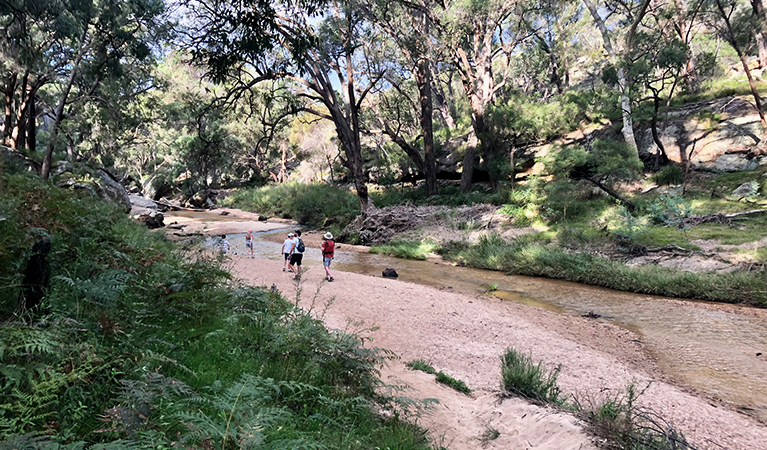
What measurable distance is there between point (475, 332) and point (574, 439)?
4.47 metres

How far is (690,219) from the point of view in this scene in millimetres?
14398

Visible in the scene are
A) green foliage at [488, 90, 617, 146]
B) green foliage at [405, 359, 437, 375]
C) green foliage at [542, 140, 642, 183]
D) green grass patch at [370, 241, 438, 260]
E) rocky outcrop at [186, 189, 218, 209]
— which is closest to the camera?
green foliage at [405, 359, 437, 375]

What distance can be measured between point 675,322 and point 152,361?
1093cm

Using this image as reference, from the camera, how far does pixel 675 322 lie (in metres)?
9.16

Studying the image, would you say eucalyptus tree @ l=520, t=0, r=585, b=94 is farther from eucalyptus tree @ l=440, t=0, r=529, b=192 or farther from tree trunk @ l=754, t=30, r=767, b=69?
tree trunk @ l=754, t=30, r=767, b=69

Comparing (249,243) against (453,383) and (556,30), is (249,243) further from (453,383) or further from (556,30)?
(556,30)

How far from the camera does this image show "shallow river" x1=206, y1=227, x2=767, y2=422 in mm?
6258

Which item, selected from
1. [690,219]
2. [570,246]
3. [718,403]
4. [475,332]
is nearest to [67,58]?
[475,332]

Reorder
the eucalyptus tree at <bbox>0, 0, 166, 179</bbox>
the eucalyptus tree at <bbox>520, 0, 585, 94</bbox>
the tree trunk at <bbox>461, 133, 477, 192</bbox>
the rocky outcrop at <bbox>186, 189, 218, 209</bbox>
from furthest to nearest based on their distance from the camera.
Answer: the rocky outcrop at <bbox>186, 189, 218, 209</bbox>, the eucalyptus tree at <bbox>520, 0, 585, 94</bbox>, the tree trunk at <bbox>461, 133, 477, 192</bbox>, the eucalyptus tree at <bbox>0, 0, 166, 179</bbox>

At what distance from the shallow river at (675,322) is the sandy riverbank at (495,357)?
0.52 m

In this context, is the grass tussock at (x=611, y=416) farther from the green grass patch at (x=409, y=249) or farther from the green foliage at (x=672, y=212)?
the green grass patch at (x=409, y=249)

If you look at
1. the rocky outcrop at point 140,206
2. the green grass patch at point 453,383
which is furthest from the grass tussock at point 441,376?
the rocky outcrop at point 140,206

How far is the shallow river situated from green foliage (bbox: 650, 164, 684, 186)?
1045 cm

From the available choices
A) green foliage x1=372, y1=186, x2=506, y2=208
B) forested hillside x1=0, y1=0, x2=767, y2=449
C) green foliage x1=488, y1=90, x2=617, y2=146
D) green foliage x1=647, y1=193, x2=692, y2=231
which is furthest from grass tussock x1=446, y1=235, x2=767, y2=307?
green foliage x1=488, y1=90, x2=617, y2=146
